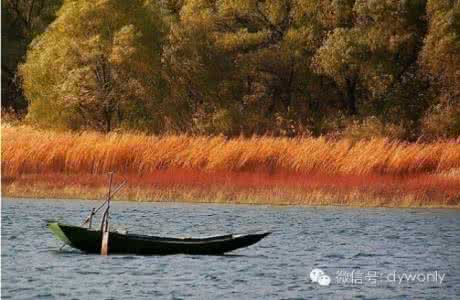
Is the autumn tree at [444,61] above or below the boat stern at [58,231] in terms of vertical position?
above

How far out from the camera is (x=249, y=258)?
29.4 meters

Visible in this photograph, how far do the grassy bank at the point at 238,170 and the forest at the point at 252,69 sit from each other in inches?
453

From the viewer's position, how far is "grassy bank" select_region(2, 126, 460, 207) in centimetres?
4162

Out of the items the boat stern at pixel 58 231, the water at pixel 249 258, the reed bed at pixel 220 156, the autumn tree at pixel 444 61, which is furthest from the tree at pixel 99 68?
the boat stern at pixel 58 231

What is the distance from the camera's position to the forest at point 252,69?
2216 inches

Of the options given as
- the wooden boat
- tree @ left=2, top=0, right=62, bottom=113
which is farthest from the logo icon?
tree @ left=2, top=0, right=62, bottom=113

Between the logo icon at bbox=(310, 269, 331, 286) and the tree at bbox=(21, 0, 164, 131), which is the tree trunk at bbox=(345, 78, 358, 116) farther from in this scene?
the logo icon at bbox=(310, 269, 331, 286)

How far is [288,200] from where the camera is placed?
41.9m

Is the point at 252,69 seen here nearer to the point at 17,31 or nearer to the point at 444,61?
the point at 444,61

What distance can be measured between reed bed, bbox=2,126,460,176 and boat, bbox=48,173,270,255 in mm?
13870

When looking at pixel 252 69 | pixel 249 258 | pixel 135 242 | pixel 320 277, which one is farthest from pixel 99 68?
pixel 320 277

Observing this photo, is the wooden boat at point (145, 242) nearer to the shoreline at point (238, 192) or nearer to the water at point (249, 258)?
the water at point (249, 258)

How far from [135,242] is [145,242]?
224 millimetres

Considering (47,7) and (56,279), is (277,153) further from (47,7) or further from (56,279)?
(47,7)
